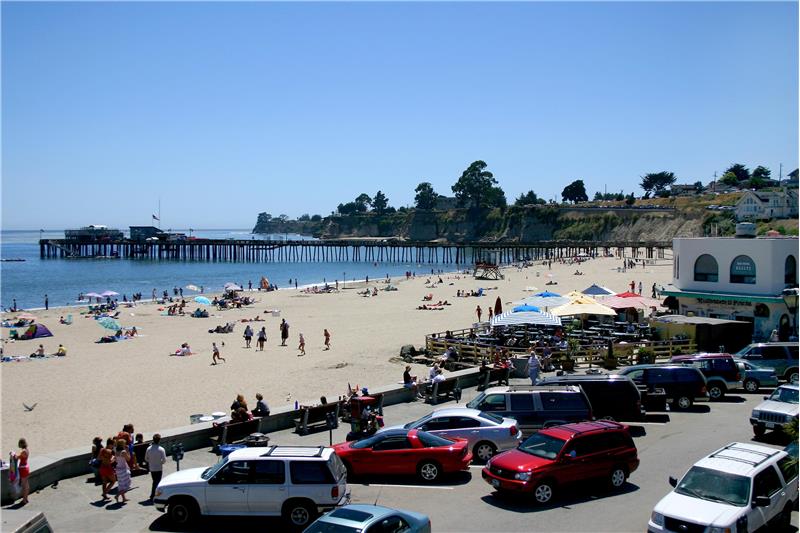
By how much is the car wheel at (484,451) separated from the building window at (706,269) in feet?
54.5

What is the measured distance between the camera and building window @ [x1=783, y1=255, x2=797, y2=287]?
24047mm

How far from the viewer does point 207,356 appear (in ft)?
102

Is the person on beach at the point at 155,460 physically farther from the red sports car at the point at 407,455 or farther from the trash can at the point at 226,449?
the red sports car at the point at 407,455

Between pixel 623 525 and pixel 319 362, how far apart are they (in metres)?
19.6

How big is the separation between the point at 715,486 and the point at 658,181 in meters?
196

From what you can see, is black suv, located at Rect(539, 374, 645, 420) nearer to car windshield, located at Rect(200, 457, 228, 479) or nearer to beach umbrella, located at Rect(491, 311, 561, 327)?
beach umbrella, located at Rect(491, 311, 561, 327)

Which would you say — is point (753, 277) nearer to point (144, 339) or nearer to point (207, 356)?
point (207, 356)

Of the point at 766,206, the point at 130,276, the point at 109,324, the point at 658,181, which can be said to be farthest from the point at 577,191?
the point at 109,324

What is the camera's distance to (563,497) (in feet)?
35.9

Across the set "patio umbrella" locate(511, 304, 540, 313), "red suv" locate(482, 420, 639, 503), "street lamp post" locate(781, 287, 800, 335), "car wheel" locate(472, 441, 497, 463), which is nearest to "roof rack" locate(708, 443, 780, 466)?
"red suv" locate(482, 420, 639, 503)

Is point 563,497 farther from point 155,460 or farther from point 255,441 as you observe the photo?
point 155,460

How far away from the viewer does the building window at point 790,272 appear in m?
24.0

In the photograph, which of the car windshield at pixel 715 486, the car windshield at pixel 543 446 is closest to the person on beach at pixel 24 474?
the car windshield at pixel 543 446

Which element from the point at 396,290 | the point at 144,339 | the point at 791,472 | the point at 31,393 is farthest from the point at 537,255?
the point at 791,472
